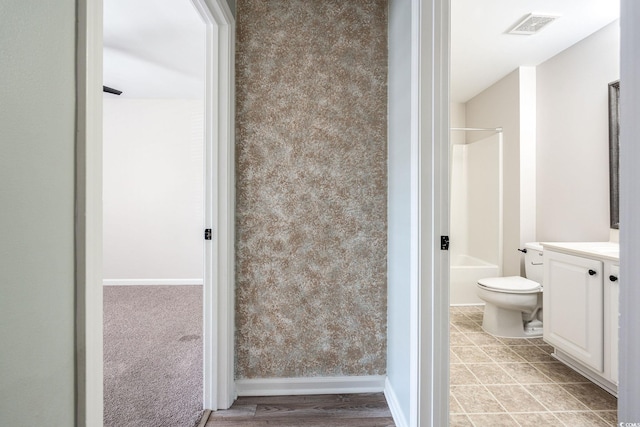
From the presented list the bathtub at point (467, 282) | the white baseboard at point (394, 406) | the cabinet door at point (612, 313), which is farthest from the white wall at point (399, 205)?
the bathtub at point (467, 282)

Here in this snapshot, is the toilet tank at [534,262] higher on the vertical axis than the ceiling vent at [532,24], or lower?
lower

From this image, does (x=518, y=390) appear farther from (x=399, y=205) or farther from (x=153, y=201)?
(x=153, y=201)

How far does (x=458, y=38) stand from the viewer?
2.52m

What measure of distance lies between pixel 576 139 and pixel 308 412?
2880 mm

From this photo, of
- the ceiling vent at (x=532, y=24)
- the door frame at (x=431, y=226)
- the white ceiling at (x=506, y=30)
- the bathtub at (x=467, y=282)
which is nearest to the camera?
the door frame at (x=431, y=226)

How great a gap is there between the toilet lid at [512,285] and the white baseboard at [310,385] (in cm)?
139

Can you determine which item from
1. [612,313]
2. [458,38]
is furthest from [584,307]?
[458,38]

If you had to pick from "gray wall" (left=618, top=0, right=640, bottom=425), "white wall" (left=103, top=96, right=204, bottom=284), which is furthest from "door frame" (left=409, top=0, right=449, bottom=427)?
"white wall" (left=103, top=96, right=204, bottom=284)

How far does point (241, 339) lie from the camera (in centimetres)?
179

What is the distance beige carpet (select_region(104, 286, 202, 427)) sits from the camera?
160 cm

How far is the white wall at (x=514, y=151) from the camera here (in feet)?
9.80

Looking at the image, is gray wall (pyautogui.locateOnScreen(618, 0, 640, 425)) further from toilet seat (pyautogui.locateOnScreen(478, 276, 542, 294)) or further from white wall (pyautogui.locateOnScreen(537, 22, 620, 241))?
white wall (pyautogui.locateOnScreen(537, 22, 620, 241))

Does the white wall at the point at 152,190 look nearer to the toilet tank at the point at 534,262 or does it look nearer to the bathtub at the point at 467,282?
the bathtub at the point at 467,282

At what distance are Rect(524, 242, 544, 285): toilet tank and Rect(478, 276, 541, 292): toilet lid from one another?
0.10m
